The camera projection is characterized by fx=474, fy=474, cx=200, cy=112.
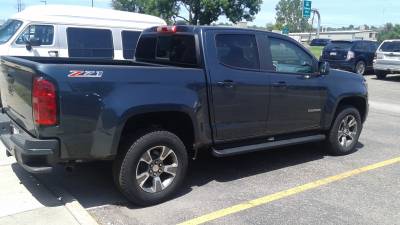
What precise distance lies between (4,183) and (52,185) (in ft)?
1.72

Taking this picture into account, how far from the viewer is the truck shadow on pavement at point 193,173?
509cm

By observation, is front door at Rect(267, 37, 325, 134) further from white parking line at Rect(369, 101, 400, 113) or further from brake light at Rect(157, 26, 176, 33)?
white parking line at Rect(369, 101, 400, 113)

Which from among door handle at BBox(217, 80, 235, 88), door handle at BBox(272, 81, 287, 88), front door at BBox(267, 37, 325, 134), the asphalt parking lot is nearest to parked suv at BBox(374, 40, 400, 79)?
the asphalt parking lot

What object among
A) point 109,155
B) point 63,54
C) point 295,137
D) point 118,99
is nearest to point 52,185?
point 109,155

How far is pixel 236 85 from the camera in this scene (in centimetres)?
540

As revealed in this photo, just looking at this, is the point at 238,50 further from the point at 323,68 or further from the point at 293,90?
the point at 323,68

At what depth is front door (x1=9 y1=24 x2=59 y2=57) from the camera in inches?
408

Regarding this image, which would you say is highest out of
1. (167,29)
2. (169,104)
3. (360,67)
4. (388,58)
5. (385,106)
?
(167,29)

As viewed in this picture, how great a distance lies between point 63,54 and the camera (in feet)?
35.2

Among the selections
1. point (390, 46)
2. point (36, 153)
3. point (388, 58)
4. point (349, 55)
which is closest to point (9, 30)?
point (36, 153)

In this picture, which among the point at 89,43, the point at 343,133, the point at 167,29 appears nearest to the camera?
the point at 167,29

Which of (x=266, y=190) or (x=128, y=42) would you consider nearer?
(x=266, y=190)

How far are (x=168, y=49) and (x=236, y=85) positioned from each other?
105 cm

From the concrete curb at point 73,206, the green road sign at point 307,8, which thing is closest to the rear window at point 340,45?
the green road sign at point 307,8
